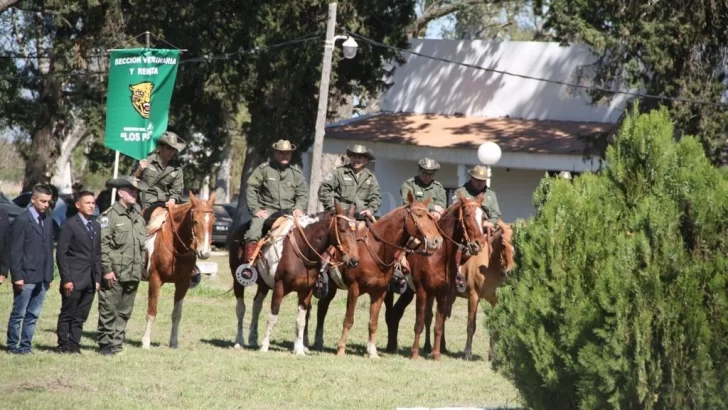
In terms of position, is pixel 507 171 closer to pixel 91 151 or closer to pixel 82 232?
pixel 82 232

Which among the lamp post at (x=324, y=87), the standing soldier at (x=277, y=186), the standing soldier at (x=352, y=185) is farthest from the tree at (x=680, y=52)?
the standing soldier at (x=277, y=186)

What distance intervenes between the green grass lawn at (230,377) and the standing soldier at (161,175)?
2013 millimetres

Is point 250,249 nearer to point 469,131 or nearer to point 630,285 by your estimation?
point 630,285

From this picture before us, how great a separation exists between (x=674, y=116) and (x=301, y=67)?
412 inches

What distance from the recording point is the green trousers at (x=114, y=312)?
14.2 metres

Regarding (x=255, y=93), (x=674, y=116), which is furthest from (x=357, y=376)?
(x=255, y=93)

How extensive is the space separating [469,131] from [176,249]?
1964 cm

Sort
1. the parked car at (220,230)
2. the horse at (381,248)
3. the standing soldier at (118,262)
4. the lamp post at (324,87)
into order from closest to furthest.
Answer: the standing soldier at (118,262)
the horse at (381,248)
the lamp post at (324,87)
the parked car at (220,230)

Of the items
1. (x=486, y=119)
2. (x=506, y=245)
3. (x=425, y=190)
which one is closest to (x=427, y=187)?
(x=425, y=190)

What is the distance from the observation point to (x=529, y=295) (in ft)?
28.1

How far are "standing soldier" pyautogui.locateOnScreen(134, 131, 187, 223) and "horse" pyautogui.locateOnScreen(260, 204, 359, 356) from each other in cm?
209

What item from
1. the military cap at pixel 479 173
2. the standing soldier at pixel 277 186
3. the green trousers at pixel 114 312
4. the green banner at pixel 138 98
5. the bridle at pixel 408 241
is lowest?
the green trousers at pixel 114 312

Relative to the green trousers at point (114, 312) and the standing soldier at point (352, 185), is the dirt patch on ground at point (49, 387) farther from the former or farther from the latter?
the standing soldier at point (352, 185)

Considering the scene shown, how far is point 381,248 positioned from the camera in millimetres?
15461
